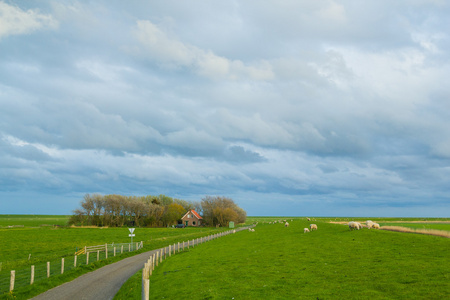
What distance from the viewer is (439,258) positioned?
25828mm

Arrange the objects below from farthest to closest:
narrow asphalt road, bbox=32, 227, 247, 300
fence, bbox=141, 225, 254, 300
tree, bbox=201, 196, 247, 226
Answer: tree, bbox=201, 196, 247, 226
narrow asphalt road, bbox=32, 227, 247, 300
fence, bbox=141, 225, 254, 300

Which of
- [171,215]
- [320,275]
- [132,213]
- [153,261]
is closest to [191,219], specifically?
[171,215]

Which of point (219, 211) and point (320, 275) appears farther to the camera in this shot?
point (219, 211)

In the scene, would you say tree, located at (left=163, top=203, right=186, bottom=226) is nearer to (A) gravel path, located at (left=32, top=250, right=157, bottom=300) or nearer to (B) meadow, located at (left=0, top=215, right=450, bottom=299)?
(B) meadow, located at (left=0, top=215, right=450, bottom=299)

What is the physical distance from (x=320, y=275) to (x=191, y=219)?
472 feet

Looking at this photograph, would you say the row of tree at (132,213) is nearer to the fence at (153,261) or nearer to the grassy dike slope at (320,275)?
the fence at (153,261)

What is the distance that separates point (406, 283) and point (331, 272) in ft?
19.2

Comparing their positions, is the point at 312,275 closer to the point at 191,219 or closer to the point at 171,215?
the point at 171,215

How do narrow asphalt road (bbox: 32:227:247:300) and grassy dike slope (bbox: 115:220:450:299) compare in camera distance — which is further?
narrow asphalt road (bbox: 32:227:247:300)

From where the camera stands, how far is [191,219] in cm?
16350

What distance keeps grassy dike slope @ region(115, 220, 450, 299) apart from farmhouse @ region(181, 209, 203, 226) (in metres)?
128

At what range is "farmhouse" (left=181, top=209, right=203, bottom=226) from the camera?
6394 inches

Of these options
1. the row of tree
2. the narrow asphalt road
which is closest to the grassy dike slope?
the narrow asphalt road

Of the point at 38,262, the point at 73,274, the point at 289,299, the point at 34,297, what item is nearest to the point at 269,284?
the point at 289,299
